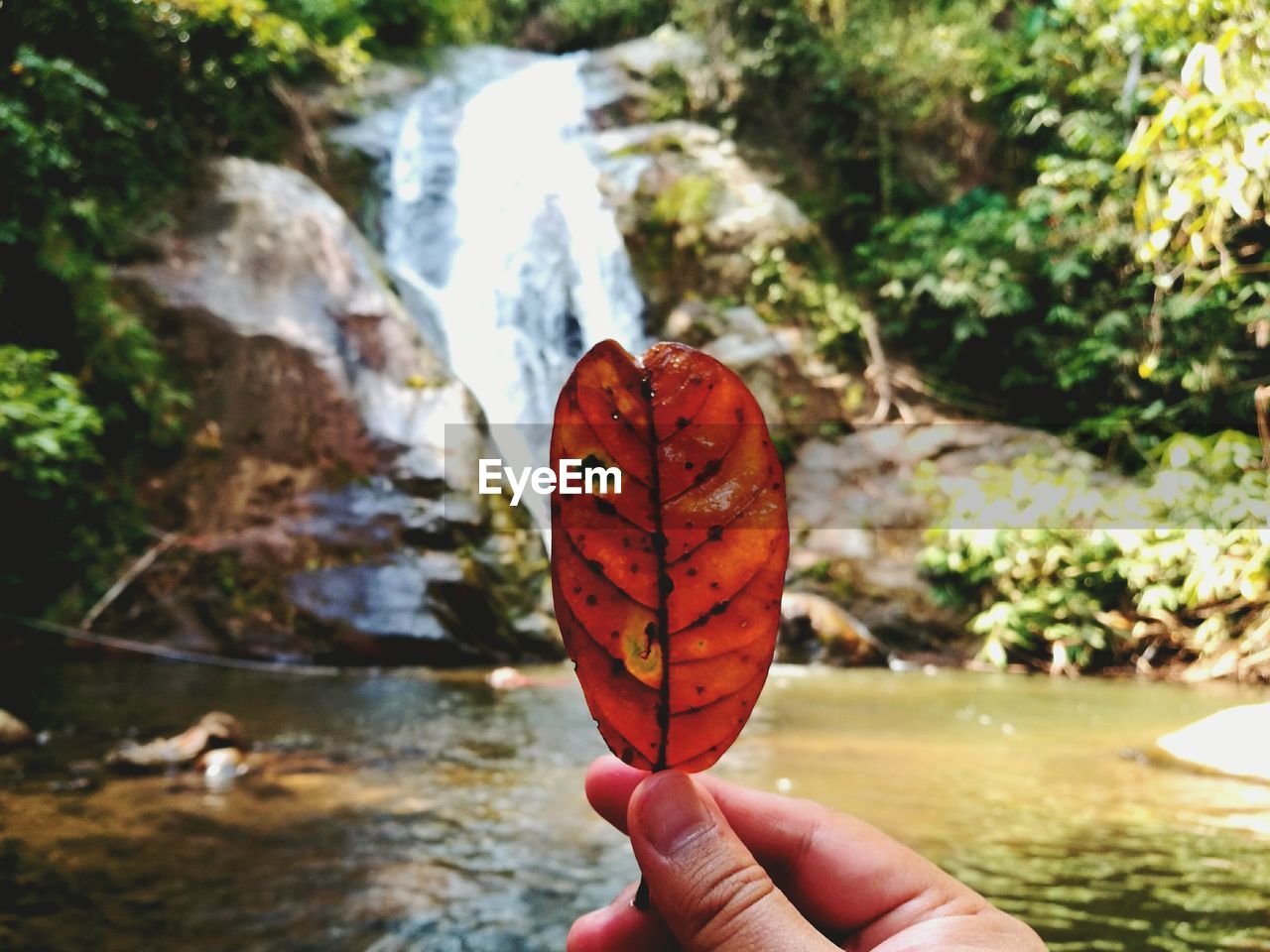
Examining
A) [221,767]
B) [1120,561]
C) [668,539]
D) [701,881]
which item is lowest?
[221,767]

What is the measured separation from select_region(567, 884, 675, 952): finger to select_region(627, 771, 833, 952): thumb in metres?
0.11

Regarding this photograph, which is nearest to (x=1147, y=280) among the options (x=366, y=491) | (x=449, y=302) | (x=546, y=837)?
(x=449, y=302)

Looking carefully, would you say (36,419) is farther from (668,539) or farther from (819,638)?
(819,638)

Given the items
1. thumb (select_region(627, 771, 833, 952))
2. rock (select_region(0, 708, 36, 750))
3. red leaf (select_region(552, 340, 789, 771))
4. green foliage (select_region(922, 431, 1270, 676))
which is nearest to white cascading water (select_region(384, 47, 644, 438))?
green foliage (select_region(922, 431, 1270, 676))

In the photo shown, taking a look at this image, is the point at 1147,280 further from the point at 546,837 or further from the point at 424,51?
the point at 424,51

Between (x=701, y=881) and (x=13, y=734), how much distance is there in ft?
14.5

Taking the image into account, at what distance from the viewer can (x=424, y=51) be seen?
592 inches

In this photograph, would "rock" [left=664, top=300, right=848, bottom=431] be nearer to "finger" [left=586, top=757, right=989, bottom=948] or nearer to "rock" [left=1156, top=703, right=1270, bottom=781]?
"rock" [left=1156, top=703, right=1270, bottom=781]

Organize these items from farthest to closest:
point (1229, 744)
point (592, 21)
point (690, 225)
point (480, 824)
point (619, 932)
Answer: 1. point (592, 21)
2. point (690, 225)
3. point (1229, 744)
4. point (480, 824)
5. point (619, 932)

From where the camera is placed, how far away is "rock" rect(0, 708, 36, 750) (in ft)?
12.8

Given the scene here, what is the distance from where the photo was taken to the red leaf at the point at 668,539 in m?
0.66

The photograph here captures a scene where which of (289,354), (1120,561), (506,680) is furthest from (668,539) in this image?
(1120,561)

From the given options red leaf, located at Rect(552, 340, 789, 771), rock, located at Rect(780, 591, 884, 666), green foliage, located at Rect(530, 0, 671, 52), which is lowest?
→ rock, located at Rect(780, 591, 884, 666)

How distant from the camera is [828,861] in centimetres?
105
